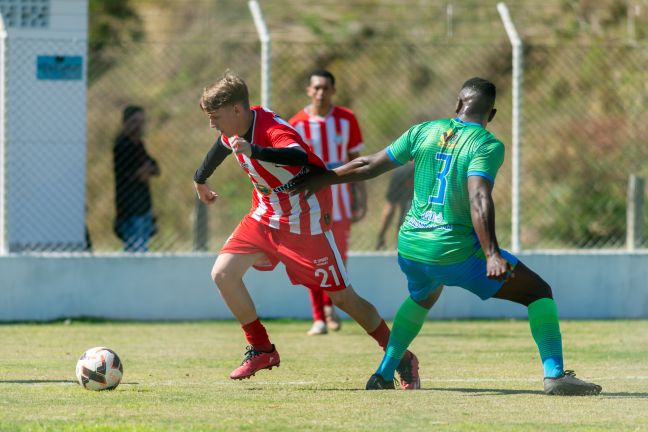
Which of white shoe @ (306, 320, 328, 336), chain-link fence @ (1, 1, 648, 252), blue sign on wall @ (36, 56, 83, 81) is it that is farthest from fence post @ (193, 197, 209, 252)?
chain-link fence @ (1, 1, 648, 252)

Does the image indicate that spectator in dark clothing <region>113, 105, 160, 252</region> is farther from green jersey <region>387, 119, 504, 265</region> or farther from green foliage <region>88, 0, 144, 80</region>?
green foliage <region>88, 0, 144, 80</region>

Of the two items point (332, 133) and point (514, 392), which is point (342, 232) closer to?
point (332, 133)

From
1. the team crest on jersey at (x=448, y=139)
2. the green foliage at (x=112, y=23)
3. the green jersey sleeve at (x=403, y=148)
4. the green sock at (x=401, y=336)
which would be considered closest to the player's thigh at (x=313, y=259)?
the green sock at (x=401, y=336)

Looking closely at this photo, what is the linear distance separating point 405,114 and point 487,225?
15.7 metres

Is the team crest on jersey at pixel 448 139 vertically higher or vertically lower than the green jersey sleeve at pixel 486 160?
higher

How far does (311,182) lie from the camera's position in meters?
7.31

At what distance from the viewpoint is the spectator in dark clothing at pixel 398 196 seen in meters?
13.5

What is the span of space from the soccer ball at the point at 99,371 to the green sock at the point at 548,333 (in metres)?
2.37

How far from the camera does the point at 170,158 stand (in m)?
23.6

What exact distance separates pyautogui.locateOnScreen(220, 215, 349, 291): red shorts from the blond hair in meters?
0.84

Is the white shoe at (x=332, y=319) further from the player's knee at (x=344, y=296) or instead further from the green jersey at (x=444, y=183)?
the green jersey at (x=444, y=183)

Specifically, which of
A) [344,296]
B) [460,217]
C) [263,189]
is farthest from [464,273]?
[263,189]

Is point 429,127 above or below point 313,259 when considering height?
above

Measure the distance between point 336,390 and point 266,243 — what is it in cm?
104
